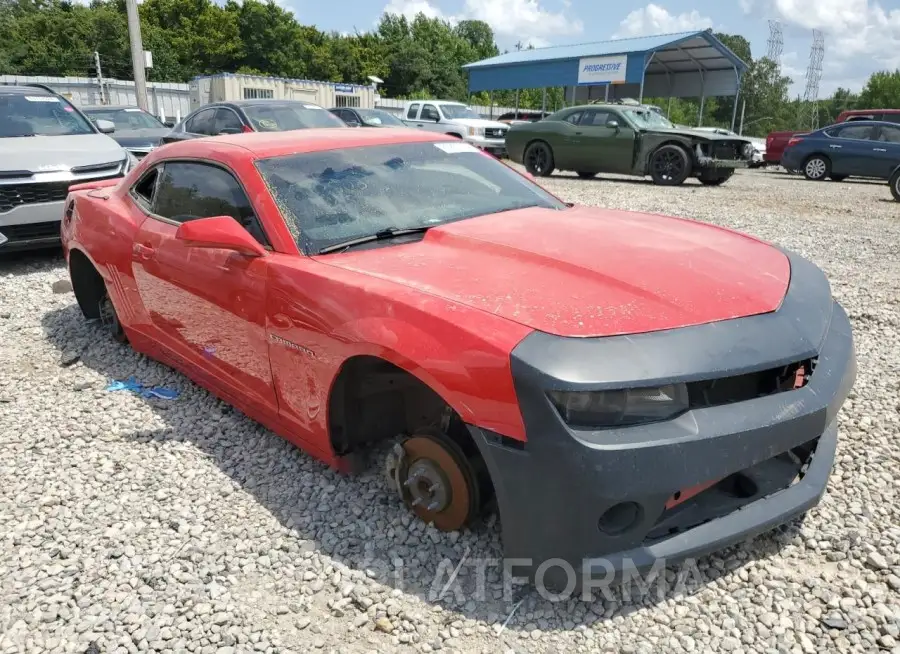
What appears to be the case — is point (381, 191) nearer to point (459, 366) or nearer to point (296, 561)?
point (459, 366)

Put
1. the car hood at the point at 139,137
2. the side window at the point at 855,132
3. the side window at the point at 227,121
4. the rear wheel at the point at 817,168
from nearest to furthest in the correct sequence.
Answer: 1. the side window at the point at 227,121
2. the car hood at the point at 139,137
3. the side window at the point at 855,132
4. the rear wheel at the point at 817,168

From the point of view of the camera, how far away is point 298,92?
93.9ft

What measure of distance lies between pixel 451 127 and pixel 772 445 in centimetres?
1650

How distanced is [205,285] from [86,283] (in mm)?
Answer: 2206

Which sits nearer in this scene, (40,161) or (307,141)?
(307,141)

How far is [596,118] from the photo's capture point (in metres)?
13.6

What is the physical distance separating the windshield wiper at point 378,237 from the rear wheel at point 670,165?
11225 mm

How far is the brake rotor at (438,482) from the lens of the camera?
2.26 metres

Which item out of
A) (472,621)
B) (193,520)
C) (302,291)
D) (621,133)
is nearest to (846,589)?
(472,621)

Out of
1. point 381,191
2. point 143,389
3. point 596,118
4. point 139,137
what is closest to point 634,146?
point 596,118

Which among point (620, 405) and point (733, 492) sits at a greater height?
point (620, 405)

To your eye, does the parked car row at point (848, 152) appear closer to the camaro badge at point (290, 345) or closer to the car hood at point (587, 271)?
the car hood at point (587, 271)

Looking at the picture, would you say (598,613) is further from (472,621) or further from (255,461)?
(255,461)

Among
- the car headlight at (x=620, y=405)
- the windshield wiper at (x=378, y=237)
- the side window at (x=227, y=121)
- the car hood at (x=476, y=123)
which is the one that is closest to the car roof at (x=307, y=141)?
the windshield wiper at (x=378, y=237)
